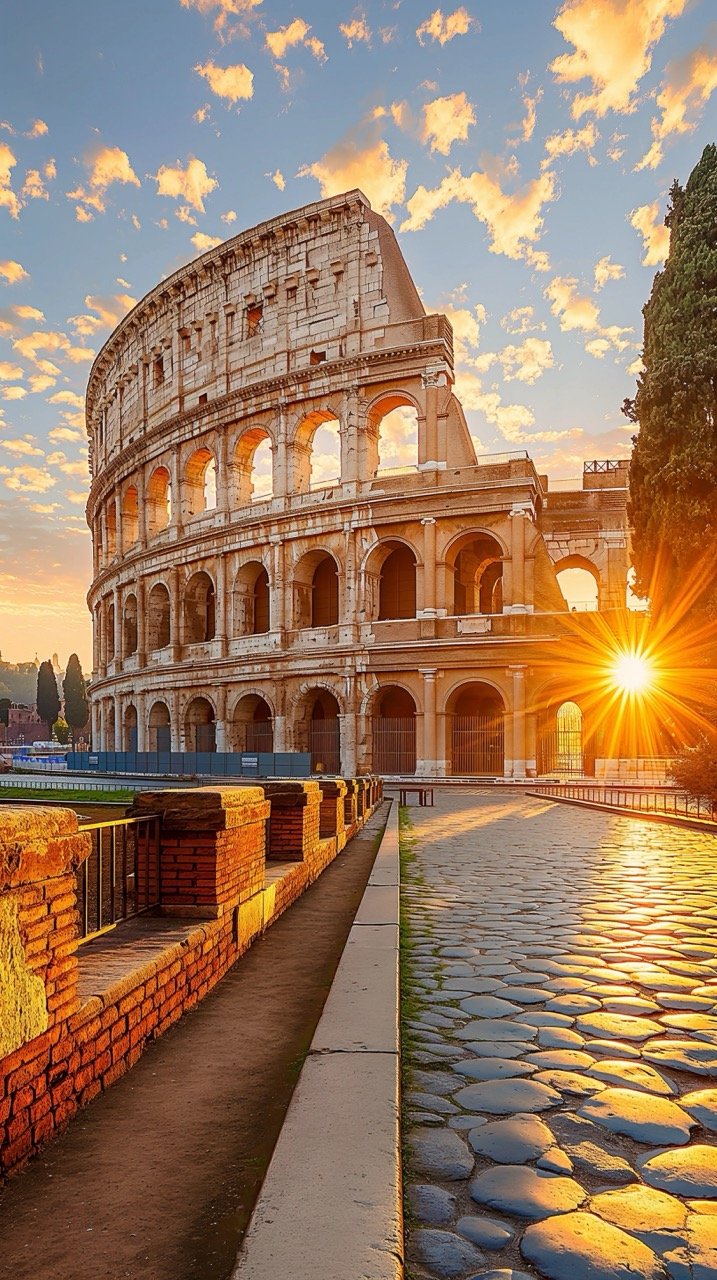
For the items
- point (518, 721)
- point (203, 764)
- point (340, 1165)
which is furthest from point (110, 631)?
point (340, 1165)

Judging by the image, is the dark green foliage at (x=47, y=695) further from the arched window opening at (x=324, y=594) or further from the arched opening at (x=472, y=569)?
the arched opening at (x=472, y=569)

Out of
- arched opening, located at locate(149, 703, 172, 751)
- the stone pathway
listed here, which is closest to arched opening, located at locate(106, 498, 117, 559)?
arched opening, located at locate(149, 703, 172, 751)

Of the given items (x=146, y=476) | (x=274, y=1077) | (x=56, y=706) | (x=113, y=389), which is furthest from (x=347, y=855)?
(x=56, y=706)

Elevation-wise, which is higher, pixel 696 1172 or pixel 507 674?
pixel 507 674

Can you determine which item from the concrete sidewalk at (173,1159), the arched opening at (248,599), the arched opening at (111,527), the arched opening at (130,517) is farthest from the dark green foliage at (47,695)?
the concrete sidewalk at (173,1159)

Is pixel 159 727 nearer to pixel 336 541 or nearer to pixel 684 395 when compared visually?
pixel 336 541

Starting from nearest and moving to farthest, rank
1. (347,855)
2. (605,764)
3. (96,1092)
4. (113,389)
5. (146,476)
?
(96,1092), (347,855), (605,764), (146,476), (113,389)

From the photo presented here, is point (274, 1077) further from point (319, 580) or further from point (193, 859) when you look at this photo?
point (319, 580)

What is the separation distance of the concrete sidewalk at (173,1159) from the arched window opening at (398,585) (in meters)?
25.7

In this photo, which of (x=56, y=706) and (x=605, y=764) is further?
(x=56, y=706)

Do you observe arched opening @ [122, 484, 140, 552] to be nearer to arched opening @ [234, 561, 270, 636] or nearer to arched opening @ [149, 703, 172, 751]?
arched opening @ [149, 703, 172, 751]

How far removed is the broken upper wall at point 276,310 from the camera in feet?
Answer: 94.6

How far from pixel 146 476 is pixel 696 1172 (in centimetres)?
3634

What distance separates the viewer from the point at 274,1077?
336 centimetres
